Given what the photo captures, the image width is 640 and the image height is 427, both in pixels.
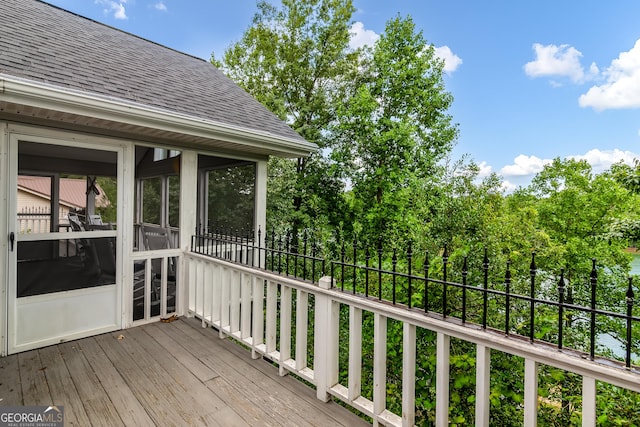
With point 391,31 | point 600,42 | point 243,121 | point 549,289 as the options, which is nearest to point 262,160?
point 243,121

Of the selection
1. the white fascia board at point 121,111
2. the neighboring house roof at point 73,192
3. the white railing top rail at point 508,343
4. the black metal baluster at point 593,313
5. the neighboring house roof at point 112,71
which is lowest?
the white railing top rail at point 508,343

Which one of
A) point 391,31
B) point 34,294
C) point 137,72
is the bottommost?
point 34,294

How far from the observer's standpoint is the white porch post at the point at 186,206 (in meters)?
3.96

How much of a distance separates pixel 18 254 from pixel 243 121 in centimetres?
276

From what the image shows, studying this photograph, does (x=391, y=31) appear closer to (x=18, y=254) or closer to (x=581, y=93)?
(x=18, y=254)

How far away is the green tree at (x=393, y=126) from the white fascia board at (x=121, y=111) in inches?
251

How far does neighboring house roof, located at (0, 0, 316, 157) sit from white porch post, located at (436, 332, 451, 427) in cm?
314

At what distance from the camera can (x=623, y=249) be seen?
42.7 ft

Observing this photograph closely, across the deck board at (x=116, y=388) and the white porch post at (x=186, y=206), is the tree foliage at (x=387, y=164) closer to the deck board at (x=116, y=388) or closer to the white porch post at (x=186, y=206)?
the white porch post at (x=186, y=206)

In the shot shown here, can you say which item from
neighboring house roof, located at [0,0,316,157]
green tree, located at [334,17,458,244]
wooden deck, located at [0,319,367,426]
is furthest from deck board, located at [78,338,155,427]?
green tree, located at [334,17,458,244]

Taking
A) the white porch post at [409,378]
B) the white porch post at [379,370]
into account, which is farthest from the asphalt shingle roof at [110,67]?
the white porch post at [409,378]

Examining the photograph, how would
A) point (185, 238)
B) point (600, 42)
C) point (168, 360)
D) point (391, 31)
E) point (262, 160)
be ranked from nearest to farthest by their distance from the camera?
point (168, 360), point (185, 238), point (262, 160), point (391, 31), point (600, 42)

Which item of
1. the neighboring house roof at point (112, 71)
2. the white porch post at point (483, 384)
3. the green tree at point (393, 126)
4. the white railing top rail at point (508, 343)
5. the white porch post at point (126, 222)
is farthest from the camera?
the green tree at point (393, 126)

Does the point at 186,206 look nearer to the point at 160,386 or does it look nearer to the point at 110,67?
the point at 110,67
